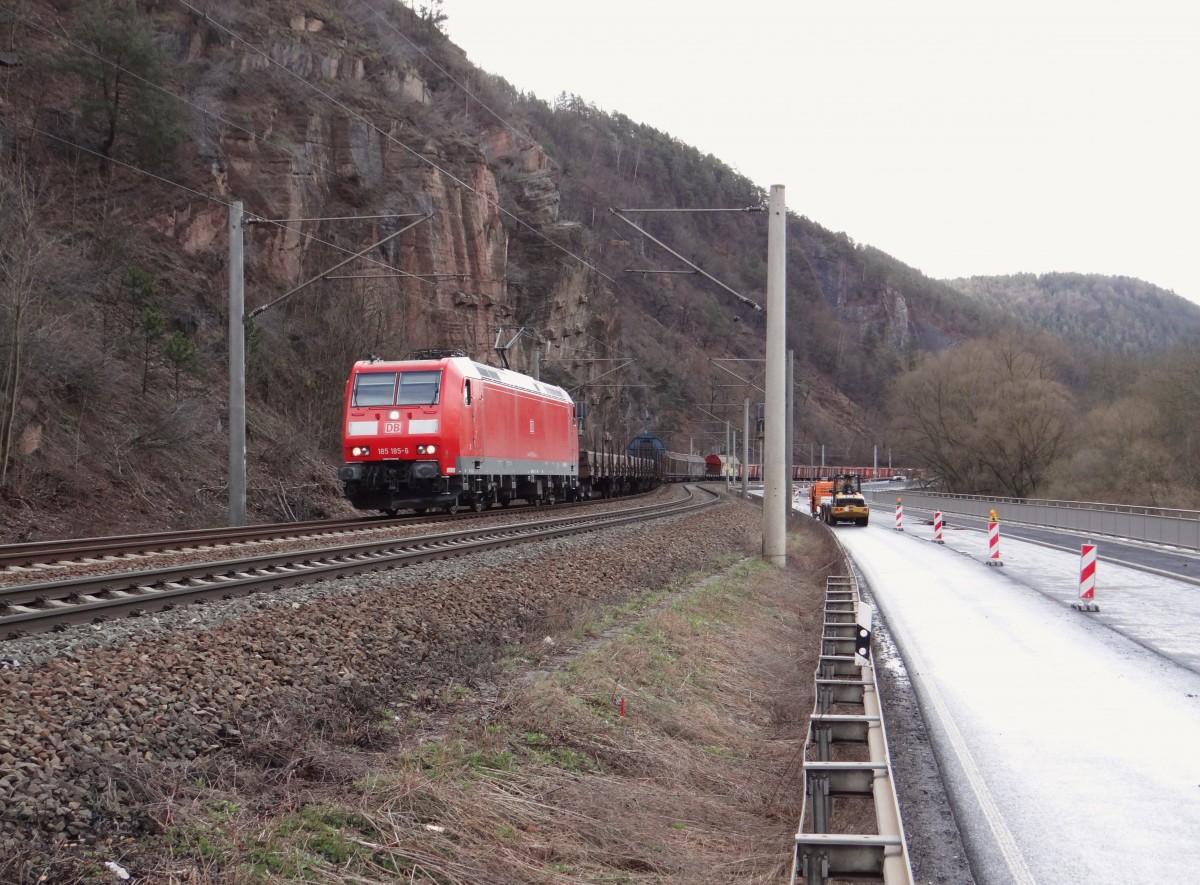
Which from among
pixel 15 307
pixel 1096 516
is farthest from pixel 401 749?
pixel 1096 516

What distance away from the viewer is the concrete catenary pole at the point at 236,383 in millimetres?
22109

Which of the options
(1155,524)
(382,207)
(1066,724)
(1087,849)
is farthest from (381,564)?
(382,207)

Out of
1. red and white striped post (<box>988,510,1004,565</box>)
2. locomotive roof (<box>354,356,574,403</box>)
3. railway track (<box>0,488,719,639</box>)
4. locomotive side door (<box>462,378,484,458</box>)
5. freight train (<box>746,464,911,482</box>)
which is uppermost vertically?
locomotive roof (<box>354,356,574,403</box>)

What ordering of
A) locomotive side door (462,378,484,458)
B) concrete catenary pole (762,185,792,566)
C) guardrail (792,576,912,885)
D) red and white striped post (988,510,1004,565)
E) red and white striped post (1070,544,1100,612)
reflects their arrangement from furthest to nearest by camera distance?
red and white striped post (988,510,1004,565), locomotive side door (462,378,484,458), concrete catenary pole (762,185,792,566), red and white striped post (1070,544,1100,612), guardrail (792,576,912,885)

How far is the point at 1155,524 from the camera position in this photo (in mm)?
36500

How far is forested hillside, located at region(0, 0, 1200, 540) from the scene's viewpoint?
2506 cm

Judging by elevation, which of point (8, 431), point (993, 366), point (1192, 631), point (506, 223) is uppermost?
point (506, 223)

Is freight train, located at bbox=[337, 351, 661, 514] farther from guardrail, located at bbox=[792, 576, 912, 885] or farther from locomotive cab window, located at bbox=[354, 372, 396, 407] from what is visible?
guardrail, located at bbox=[792, 576, 912, 885]

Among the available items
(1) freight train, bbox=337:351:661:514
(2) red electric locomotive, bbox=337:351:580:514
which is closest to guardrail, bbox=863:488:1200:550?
(1) freight train, bbox=337:351:661:514

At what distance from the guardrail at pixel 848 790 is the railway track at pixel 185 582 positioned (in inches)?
234

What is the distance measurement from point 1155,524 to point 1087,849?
110 feet

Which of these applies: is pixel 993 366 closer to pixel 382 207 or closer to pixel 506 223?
pixel 506 223

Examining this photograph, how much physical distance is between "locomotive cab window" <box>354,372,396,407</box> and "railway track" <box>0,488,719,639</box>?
7.66 meters

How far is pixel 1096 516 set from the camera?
42.9 metres
